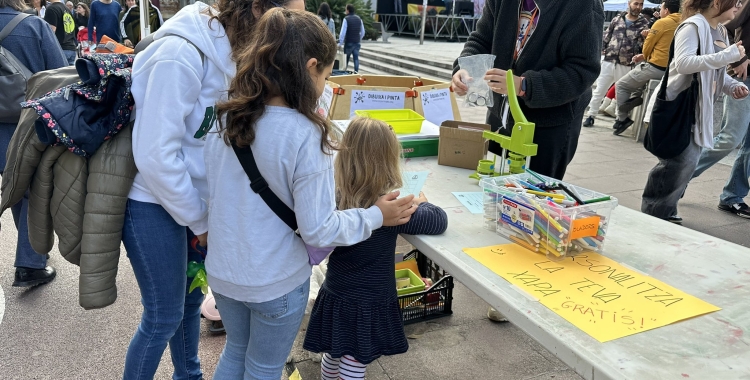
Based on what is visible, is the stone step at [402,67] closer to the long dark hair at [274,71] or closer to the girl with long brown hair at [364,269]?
the girl with long brown hair at [364,269]

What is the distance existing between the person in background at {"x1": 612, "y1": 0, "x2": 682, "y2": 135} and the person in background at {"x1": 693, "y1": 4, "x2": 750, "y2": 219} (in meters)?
2.03

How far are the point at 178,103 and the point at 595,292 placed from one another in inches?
48.1

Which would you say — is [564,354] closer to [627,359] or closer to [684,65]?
[627,359]

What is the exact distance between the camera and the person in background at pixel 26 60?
293 cm

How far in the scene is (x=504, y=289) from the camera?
1438mm

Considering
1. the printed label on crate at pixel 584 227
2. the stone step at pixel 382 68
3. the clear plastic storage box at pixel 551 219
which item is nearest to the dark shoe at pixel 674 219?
the clear plastic storage box at pixel 551 219

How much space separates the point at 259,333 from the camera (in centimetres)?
163

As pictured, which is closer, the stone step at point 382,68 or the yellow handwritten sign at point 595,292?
the yellow handwritten sign at point 595,292

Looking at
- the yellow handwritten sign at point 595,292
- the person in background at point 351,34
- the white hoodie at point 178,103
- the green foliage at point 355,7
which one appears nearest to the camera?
the yellow handwritten sign at point 595,292

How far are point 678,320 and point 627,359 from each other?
0.25 metres

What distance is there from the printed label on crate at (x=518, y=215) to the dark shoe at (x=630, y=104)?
21.1ft

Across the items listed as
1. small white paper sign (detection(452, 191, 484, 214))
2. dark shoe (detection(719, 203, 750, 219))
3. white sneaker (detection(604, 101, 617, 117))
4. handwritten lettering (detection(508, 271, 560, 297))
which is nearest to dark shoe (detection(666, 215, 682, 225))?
dark shoe (detection(719, 203, 750, 219))

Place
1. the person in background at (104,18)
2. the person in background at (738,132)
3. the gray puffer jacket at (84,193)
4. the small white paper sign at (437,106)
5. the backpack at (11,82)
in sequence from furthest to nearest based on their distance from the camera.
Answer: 1. the person in background at (104,18)
2. the person in background at (738,132)
3. the small white paper sign at (437,106)
4. the backpack at (11,82)
5. the gray puffer jacket at (84,193)

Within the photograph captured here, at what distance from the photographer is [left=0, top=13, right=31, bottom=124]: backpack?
279cm
